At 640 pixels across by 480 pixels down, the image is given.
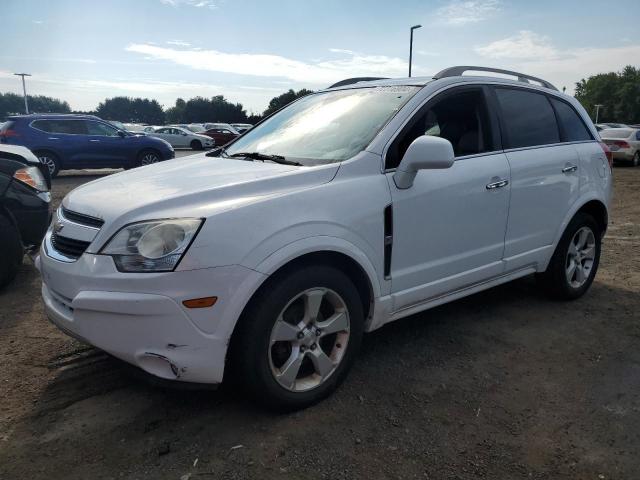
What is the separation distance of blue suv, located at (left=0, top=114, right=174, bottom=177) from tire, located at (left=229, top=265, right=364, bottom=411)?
12.1 m

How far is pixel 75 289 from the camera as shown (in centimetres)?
248

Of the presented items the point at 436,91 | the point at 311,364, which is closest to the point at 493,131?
the point at 436,91

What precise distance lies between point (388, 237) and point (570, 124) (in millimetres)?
2468

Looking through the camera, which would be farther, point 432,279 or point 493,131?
point 493,131

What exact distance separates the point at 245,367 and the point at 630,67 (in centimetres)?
11610

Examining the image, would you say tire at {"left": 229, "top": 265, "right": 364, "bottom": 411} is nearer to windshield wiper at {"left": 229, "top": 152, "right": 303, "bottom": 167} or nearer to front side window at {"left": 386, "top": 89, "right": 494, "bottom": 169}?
windshield wiper at {"left": 229, "top": 152, "right": 303, "bottom": 167}

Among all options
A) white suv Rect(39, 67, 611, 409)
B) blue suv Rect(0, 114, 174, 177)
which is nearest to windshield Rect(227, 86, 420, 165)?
white suv Rect(39, 67, 611, 409)

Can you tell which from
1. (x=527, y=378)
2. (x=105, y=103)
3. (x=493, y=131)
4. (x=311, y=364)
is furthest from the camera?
(x=105, y=103)

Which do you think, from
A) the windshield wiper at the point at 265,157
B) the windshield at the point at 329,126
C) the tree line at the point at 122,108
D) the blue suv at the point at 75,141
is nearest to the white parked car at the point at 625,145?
the blue suv at the point at 75,141

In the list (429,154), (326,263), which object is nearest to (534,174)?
(429,154)

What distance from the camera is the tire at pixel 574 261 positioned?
171 inches

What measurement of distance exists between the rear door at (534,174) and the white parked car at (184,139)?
88.4ft

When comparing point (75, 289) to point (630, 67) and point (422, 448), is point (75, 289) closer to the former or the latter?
point (422, 448)

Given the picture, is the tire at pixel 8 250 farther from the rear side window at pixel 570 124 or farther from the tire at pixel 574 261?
the rear side window at pixel 570 124
